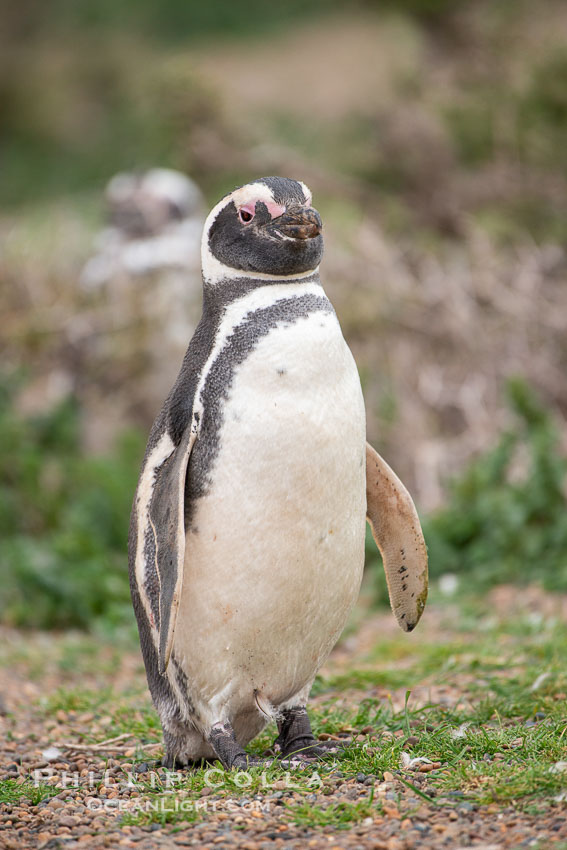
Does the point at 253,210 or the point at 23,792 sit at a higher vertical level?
the point at 253,210

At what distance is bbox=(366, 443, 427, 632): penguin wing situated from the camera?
390cm

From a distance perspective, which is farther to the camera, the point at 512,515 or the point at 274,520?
the point at 512,515

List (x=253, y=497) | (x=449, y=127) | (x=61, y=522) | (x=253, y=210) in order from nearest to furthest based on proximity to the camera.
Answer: (x=253, y=497)
(x=253, y=210)
(x=61, y=522)
(x=449, y=127)

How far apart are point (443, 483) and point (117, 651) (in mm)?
2587

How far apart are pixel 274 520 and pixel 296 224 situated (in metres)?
0.89

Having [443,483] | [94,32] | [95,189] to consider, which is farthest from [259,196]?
[94,32]

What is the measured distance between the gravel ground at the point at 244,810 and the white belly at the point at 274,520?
14.8 inches

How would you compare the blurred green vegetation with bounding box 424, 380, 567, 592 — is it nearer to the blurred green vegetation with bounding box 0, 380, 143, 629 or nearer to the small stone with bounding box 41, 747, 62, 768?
the blurred green vegetation with bounding box 0, 380, 143, 629

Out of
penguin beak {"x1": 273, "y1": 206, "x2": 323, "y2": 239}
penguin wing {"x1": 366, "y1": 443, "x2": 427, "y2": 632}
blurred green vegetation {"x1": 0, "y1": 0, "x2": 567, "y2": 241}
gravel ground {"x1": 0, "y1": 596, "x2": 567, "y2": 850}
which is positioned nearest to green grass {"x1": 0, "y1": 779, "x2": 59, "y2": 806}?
gravel ground {"x1": 0, "y1": 596, "x2": 567, "y2": 850}

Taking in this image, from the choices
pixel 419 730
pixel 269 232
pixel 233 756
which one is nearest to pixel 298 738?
pixel 233 756

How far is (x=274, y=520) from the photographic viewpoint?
3367 mm

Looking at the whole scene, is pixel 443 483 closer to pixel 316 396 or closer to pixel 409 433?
pixel 409 433

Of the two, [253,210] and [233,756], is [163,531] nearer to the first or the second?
[233,756]

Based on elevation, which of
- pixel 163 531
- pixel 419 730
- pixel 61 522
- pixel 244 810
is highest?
pixel 163 531
